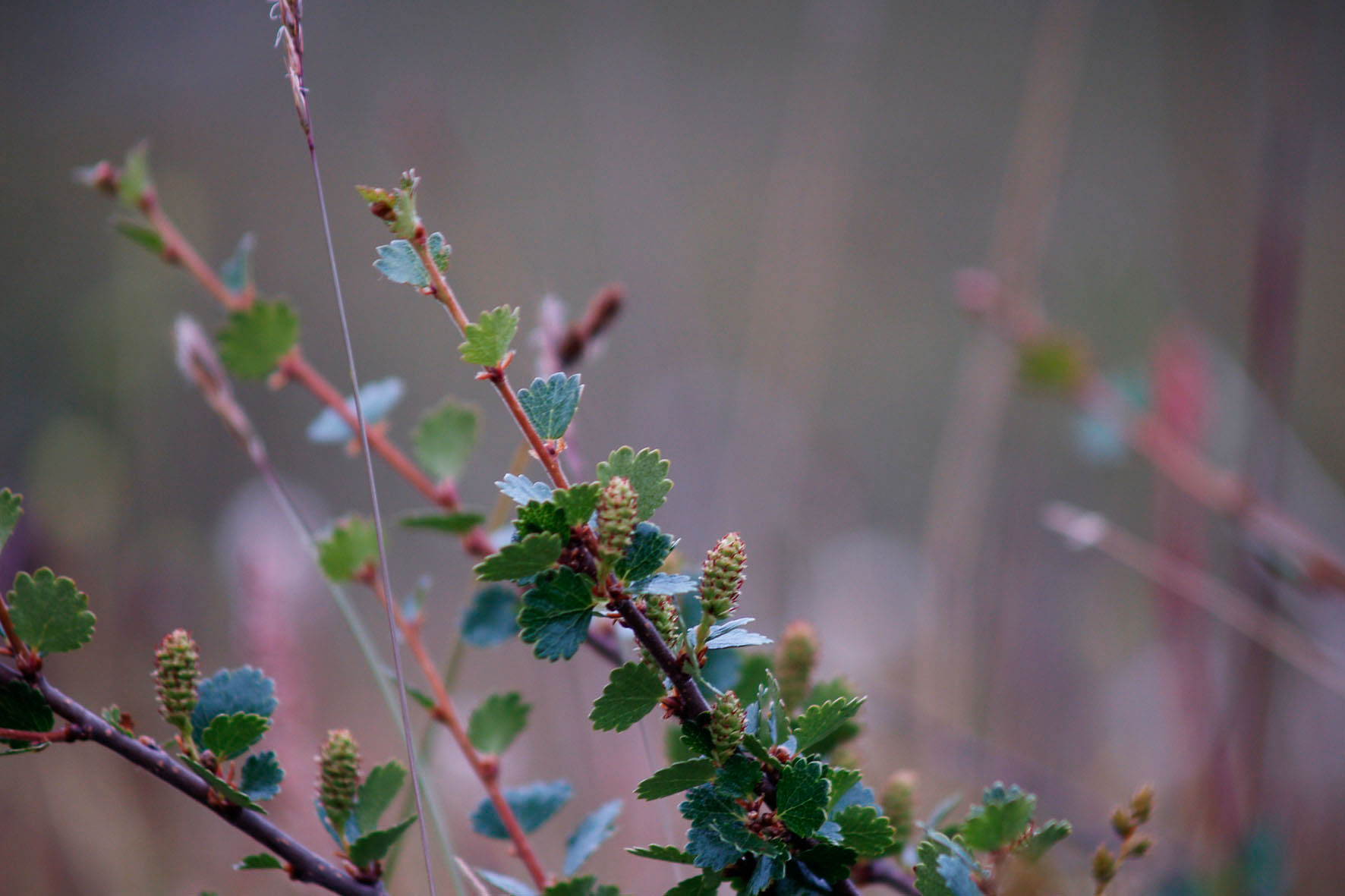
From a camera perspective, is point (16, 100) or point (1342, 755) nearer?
point (1342, 755)

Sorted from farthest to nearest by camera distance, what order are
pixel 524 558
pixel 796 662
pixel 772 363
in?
pixel 772 363, pixel 796 662, pixel 524 558

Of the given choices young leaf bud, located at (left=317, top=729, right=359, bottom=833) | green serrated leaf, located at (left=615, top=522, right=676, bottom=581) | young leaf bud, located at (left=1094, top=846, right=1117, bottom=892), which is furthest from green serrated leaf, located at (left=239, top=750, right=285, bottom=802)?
young leaf bud, located at (left=1094, top=846, right=1117, bottom=892)

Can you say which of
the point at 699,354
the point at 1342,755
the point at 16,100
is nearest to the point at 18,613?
the point at 1342,755

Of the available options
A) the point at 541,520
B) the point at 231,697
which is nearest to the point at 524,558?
the point at 541,520

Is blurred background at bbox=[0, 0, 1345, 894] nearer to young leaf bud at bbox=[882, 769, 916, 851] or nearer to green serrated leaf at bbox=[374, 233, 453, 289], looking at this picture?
young leaf bud at bbox=[882, 769, 916, 851]

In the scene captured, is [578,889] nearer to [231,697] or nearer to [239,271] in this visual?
[231,697]

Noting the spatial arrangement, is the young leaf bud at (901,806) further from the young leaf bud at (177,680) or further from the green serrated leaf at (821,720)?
the young leaf bud at (177,680)

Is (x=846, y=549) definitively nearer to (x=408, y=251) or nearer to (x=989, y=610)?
(x=989, y=610)
